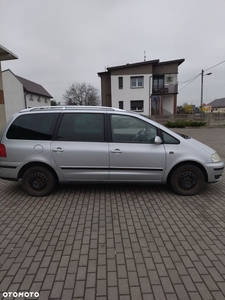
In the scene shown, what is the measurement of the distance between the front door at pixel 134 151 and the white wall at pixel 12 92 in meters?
30.4

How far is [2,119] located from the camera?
12055 mm

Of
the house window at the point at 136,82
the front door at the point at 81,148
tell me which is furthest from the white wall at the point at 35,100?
the front door at the point at 81,148

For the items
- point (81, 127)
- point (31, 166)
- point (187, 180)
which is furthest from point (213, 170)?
point (31, 166)

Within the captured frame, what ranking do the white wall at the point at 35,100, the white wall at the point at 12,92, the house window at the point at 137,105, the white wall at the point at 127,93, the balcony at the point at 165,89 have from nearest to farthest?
1. the white wall at the point at 127,93
2. the house window at the point at 137,105
3. the balcony at the point at 165,89
4. the white wall at the point at 12,92
5. the white wall at the point at 35,100

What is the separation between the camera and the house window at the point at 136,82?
2680cm

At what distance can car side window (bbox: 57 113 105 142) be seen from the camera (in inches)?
147

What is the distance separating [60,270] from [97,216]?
1135mm

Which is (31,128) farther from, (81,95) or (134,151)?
(81,95)

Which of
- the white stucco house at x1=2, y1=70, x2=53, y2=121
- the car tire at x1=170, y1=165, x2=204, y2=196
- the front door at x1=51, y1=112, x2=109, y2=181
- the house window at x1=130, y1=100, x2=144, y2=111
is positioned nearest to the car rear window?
the front door at x1=51, y1=112, x2=109, y2=181

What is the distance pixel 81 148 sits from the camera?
3652 mm

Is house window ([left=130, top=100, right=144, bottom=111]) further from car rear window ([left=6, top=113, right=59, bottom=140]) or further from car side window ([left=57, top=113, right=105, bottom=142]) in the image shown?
car rear window ([left=6, top=113, right=59, bottom=140])

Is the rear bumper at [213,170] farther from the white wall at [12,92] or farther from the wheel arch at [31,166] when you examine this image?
the white wall at [12,92]

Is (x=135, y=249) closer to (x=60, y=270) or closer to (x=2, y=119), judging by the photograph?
(x=60, y=270)

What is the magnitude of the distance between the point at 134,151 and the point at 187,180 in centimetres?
126
